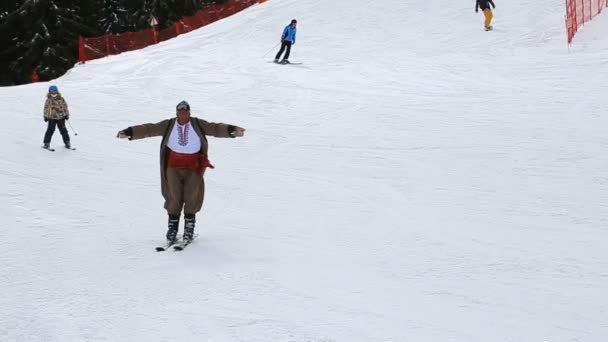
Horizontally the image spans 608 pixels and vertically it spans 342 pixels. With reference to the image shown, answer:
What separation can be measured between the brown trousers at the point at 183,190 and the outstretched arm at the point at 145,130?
0.37 metres

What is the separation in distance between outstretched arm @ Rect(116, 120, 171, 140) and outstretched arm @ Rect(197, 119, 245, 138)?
0.36 metres

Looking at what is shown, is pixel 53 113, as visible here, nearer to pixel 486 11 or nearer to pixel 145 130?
pixel 145 130

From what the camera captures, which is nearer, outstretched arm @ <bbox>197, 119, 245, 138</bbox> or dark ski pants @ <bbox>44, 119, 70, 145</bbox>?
outstretched arm @ <bbox>197, 119, 245, 138</bbox>

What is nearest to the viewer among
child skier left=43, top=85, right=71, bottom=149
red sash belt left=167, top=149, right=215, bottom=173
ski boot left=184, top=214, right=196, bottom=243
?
red sash belt left=167, top=149, right=215, bottom=173

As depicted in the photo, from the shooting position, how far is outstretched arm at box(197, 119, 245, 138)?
6594 millimetres

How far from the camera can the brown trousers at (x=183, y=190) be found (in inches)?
266

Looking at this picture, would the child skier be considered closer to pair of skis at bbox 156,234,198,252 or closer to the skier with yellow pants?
pair of skis at bbox 156,234,198,252

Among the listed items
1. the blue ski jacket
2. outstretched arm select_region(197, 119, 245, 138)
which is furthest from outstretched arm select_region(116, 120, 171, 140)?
the blue ski jacket

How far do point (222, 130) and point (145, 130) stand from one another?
0.75 m

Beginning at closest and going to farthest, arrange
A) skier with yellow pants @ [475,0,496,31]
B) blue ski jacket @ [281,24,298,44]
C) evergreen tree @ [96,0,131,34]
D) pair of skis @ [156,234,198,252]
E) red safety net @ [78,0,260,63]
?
pair of skis @ [156,234,198,252] < blue ski jacket @ [281,24,298,44] < skier with yellow pants @ [475,0,496,31] < red safety net @ [78,0,260,63] < evergreen tree @ [96,0,131,34]

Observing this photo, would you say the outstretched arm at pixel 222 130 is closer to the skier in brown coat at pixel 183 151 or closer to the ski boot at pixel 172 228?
the skier in brown coat at pixel 183 151

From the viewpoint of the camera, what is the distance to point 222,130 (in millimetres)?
6668

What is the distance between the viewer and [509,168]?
32.7ft

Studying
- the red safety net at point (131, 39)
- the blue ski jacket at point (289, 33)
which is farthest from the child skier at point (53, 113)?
the red safety net at point (131, 39)
